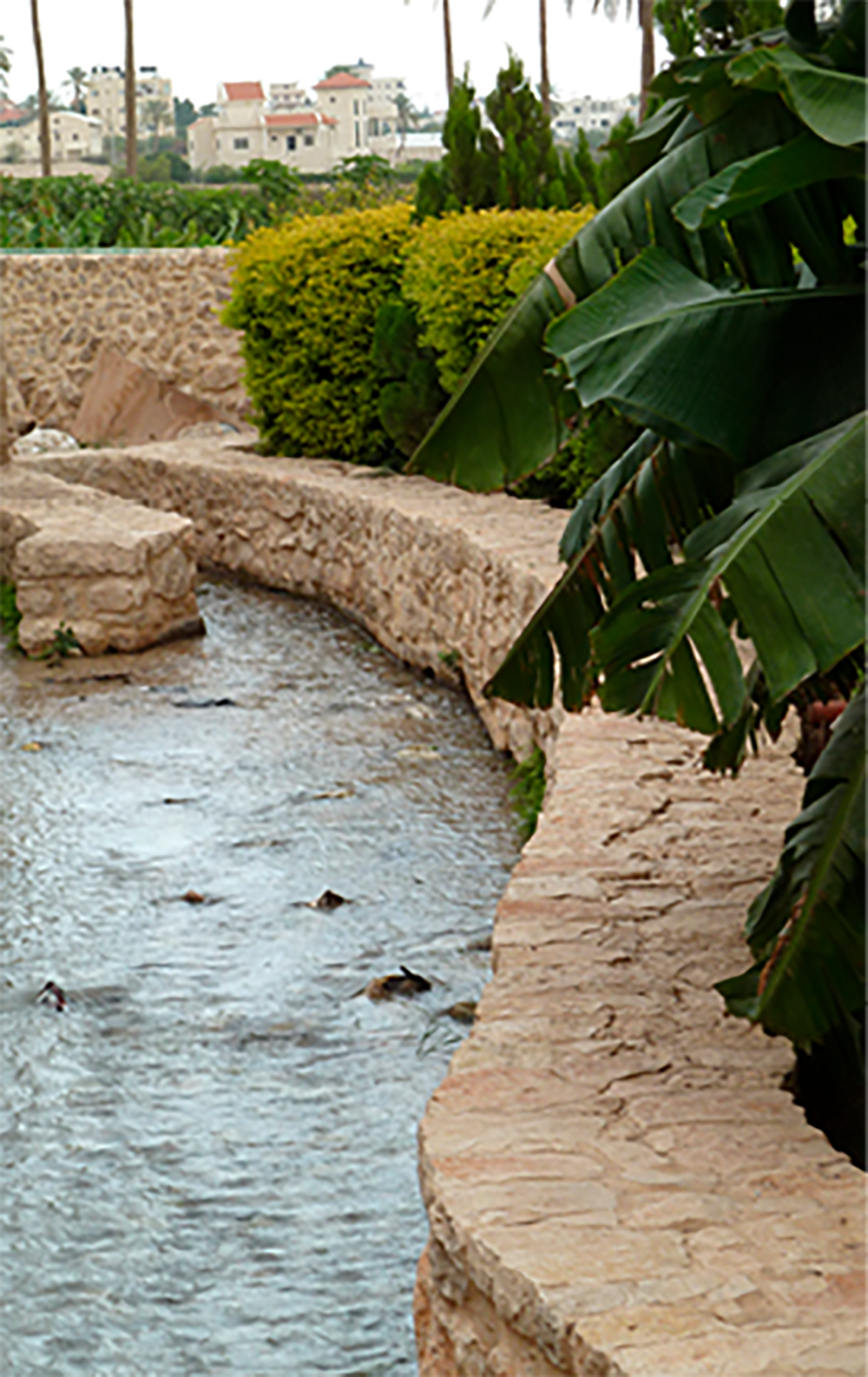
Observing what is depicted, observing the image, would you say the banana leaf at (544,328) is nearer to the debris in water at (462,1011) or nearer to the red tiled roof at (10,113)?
the debris in water at (462,1011)

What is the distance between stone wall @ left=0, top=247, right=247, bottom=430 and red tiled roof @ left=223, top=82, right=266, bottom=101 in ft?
318

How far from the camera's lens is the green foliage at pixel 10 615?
33.3 feet

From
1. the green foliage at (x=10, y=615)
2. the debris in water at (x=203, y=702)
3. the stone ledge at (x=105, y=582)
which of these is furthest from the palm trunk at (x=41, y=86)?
the debris in water at (x=203, y=702)

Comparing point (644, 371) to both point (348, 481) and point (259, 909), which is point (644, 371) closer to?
point (259, 909)

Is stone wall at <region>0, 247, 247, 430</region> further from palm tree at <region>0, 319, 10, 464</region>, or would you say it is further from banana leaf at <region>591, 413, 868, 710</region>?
banana leaf at <region>591, 413, 868, 710</region>

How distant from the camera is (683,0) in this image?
768cm

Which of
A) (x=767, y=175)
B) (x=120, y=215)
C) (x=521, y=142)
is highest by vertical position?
(x=521, y=142)

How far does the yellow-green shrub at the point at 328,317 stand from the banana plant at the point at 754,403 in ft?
29.2

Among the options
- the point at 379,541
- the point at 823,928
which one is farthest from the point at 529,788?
the point at 823,928

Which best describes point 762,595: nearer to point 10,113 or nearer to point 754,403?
point 754,403

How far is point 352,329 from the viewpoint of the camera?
12.3 m

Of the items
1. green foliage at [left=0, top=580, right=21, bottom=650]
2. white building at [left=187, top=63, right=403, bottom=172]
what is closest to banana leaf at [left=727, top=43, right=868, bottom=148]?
green foliage at [left=0, top=580, right=21, bottom=650]

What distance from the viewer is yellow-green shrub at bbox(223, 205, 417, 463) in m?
12.2

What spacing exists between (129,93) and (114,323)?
14.4 metres
